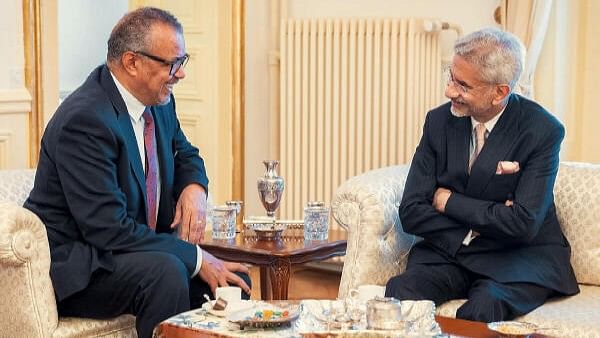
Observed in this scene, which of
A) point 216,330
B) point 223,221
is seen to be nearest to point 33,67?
point 223,221

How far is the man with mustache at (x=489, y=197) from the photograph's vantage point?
3.35 m

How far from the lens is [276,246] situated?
3764mm

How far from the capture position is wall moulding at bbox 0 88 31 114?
15.1 feet

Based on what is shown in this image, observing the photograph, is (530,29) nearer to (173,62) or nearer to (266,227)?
(266,227)

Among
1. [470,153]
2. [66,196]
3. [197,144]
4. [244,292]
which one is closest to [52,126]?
[66,196]

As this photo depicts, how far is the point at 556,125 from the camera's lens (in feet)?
11.3

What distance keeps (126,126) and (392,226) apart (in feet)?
3.25

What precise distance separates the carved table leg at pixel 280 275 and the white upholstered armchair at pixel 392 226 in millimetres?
207

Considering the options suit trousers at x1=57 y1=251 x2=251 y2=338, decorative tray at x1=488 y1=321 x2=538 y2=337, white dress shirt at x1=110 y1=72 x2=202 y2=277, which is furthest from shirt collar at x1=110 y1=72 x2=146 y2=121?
decorative tray at x1=488 y1=321 x2=538 y2=337

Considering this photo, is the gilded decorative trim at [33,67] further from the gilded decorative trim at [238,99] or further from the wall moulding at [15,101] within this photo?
the gilded decorative trim at [238,99]

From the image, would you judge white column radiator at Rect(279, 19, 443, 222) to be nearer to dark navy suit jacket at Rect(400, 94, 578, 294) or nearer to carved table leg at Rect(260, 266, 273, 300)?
carved table leg at Rect(260, 266, 273, 300)

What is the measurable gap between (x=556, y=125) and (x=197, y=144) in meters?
2.56

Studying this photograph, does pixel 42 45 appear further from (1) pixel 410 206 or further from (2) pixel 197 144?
(1) pixel 410 206

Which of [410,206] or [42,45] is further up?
[42,45]
